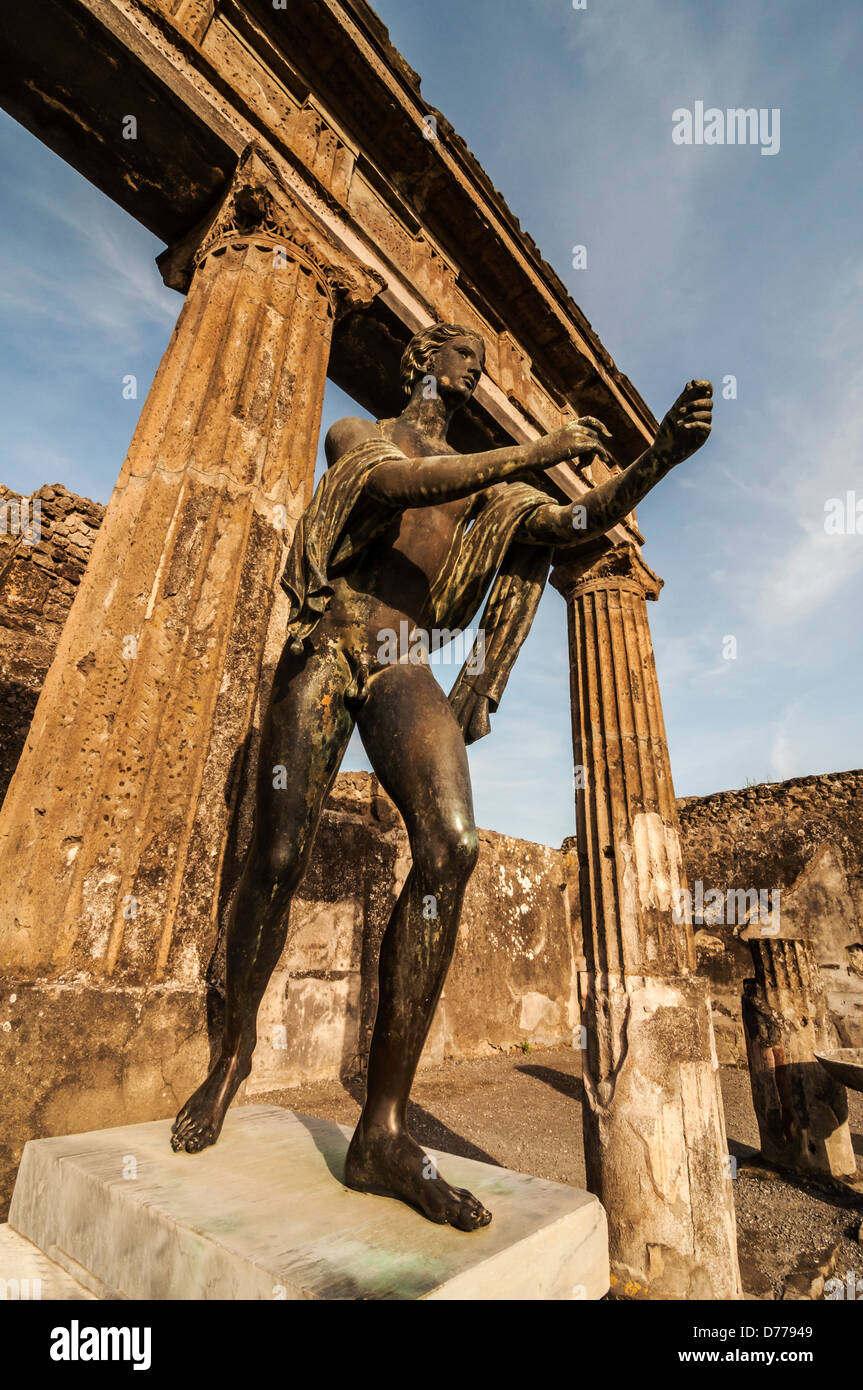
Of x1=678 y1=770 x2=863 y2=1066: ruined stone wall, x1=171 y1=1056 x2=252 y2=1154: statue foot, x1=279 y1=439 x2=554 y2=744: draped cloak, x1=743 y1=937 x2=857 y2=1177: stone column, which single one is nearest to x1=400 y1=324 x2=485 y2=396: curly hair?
x1=279 y1=439 x2=554 y2=744: draped cloak

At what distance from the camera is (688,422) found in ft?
5.45

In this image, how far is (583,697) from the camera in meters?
5.21

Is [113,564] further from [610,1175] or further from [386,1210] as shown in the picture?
[610,1175]

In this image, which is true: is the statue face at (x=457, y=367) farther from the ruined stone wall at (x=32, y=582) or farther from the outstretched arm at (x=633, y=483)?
the ruined stone wall at (x=32, y=582)

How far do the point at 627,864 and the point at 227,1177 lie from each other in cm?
355

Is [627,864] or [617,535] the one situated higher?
[617,535]

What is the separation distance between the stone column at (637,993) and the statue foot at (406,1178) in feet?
9.48

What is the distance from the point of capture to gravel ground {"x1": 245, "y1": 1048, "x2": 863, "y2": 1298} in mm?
Result: 3576

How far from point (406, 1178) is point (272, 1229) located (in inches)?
10.8

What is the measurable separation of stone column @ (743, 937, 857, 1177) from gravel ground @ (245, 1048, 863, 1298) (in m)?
0.28

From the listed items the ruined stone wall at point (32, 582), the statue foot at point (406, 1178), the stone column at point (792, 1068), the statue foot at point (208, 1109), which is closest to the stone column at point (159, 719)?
the statue foot at point (208, 1109)

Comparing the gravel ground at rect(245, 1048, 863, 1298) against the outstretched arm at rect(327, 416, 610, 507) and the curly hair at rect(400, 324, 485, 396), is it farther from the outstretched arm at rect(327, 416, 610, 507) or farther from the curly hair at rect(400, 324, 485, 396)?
the curly hair at rect(400, 324, 485, 396)
